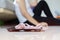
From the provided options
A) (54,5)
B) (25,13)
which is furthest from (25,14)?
(54,5)

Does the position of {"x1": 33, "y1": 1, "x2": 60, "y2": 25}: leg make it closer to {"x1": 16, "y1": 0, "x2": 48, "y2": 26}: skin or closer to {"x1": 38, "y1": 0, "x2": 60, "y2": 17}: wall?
{"x1": 16, "y1": 0, "x2": 48, "y2": 26}: skin

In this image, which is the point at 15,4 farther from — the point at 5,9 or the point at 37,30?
the point at 37,30

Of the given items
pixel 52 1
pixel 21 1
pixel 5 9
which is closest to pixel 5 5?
pixel 5 9

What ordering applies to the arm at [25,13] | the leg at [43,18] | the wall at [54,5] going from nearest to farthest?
the arm at [25,13] < the leg at [43,18] < the wall at [54,5]

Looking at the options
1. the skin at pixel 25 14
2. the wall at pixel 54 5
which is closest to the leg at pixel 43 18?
the skin at pixel 25 14

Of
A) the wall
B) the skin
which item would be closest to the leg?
the skin

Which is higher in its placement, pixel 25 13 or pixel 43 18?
pixel 25 13

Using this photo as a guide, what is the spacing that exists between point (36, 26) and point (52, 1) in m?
1.47

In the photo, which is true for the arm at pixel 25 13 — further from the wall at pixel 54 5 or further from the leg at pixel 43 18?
the wall at pixel 54 5

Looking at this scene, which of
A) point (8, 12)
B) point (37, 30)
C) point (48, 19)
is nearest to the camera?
point (37, 30)

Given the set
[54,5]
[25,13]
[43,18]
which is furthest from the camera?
[54,5]

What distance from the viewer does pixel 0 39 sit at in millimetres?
1035

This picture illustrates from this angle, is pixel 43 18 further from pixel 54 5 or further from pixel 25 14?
pixel 54 5

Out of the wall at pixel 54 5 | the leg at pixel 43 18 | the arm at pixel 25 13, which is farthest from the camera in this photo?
the wall at pixel 54 5
